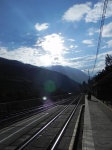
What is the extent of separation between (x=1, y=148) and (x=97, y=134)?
4612 mm

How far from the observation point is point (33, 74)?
163500mm

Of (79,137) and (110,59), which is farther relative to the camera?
(110,59)

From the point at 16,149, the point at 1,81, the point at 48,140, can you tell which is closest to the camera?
the point at 16,149

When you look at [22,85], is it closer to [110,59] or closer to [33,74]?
[110,59]

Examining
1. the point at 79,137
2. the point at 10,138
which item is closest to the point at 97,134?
the point at 79,137

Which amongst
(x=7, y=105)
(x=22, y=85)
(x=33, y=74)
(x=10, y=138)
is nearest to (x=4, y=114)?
(x=7, y=105)

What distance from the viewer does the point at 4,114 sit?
2444cm

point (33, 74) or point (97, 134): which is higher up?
point (33, 74)

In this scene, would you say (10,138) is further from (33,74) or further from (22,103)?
(33,74)

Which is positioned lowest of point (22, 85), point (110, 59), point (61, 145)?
point (61, 145)

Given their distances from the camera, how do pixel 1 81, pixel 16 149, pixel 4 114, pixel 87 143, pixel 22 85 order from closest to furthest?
1. pixel 16 149
2. pixel 87 143
3. pixel 4 114
4. pixel 1 81
5. pixel 22 85

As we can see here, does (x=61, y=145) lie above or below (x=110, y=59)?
below

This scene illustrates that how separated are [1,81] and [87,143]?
317ft

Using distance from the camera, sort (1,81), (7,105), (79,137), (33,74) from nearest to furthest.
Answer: (79,137)
(7,105)
(1,81)
(33,74)
